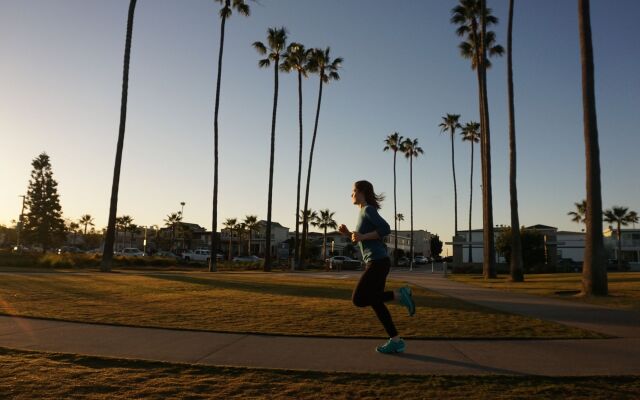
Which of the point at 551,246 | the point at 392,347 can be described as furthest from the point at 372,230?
the point at 551,246

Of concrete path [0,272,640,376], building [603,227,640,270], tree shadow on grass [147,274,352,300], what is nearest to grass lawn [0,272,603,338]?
concrete path [0,272,640,376]

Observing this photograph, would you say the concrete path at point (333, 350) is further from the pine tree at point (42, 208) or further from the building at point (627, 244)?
the building at point (627, 244)

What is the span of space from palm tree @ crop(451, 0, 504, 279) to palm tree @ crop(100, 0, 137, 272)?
19159mm

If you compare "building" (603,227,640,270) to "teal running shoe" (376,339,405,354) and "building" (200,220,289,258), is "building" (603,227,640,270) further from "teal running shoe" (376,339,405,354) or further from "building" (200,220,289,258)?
"teal running shoe" (376,339,405,354)

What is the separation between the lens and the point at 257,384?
426 centimetres

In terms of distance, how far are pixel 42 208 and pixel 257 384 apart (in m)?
66.1

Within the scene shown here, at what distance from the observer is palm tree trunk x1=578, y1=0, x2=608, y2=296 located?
15.0 m

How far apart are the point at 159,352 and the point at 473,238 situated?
74580 mm

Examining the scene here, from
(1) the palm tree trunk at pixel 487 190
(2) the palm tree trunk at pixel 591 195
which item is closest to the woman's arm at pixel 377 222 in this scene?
(2) the palm tree trunk at pixel 591 195

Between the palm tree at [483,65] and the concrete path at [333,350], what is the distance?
21988 millimetres

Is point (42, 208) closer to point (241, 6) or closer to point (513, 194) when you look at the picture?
point (241, 6)

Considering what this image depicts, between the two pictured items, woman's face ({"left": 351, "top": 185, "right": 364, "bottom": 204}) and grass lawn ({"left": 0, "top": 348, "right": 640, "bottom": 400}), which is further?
woman's face ({"left": 351, "top": 185, "right": 364, "bottom": 204})

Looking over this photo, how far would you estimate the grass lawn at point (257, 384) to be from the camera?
396 cm

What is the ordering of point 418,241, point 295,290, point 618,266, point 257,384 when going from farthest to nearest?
point 418,241 → point 618,266 → point 295,290 → point 257,384
